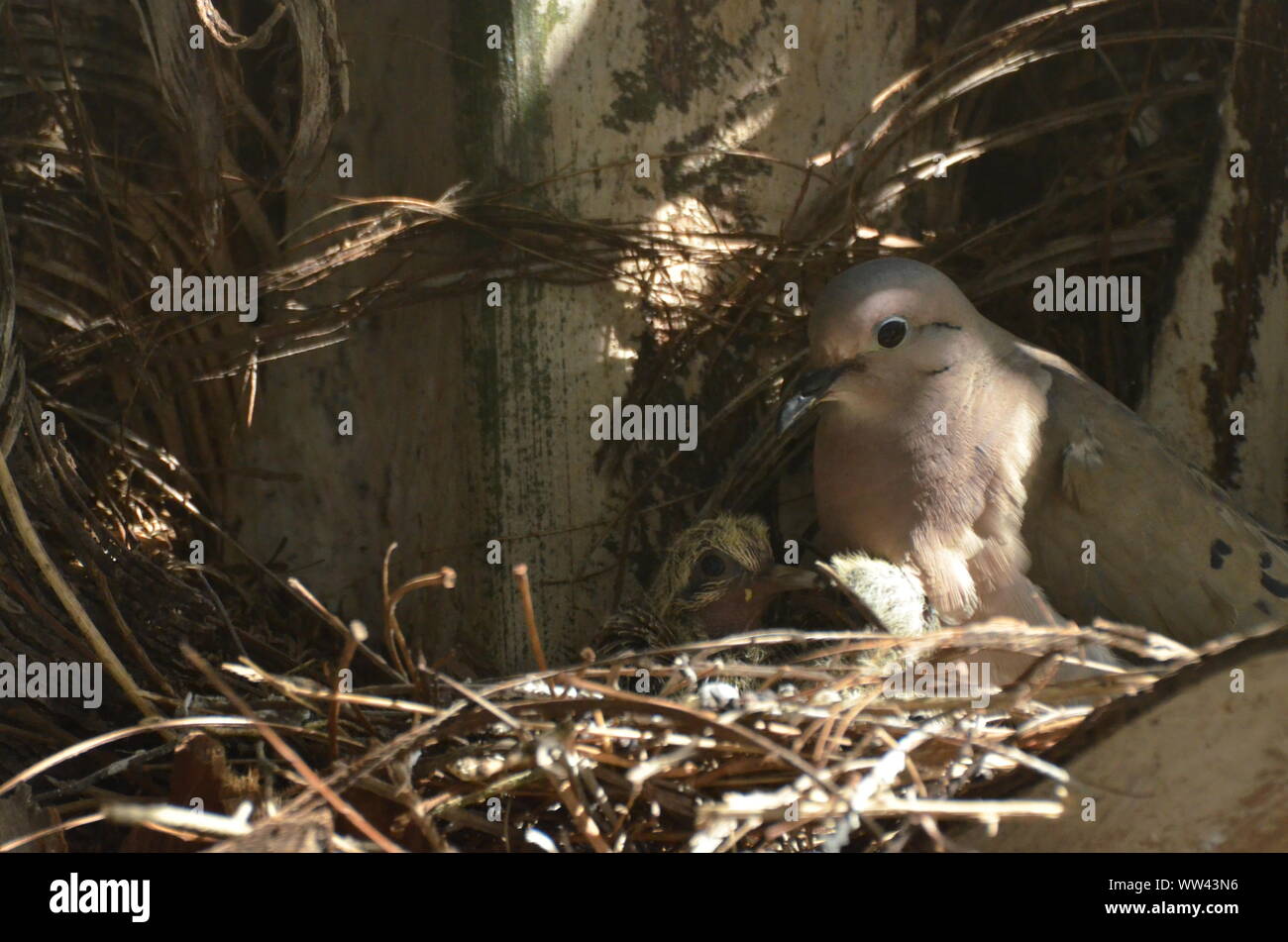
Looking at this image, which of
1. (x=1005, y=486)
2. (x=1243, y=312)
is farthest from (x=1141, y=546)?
(x=1243, y=312)

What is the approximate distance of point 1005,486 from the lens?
8.65ft

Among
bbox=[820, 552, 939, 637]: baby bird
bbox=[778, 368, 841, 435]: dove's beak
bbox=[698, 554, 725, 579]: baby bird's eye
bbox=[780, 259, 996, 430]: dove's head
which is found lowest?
bbox=[820, 552, 939, 637]: baby bird

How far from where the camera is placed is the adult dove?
2.59 m

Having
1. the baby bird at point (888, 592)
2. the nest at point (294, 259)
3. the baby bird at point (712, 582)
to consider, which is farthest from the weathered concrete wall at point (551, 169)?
the baby bird at point (888, 592)

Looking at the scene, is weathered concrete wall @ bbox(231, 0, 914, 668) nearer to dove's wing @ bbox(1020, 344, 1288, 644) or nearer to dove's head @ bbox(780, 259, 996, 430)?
dove's head @ bbox(780, 259, 996, 430)

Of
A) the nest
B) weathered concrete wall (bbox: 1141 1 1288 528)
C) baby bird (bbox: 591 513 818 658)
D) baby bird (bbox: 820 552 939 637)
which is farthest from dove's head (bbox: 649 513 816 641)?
weathered concrete wall (bbox: 1141 1 1288 528)

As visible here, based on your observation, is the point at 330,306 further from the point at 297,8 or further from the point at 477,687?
the point at 477,687

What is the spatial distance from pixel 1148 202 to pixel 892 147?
59 cm

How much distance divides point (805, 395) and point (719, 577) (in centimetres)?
38

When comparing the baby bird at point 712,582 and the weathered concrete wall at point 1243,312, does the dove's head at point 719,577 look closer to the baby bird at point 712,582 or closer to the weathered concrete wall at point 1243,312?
the baby bird at point 712,582

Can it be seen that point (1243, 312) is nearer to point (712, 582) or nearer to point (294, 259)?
point (712, 582)

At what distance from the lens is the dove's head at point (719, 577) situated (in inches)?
104
